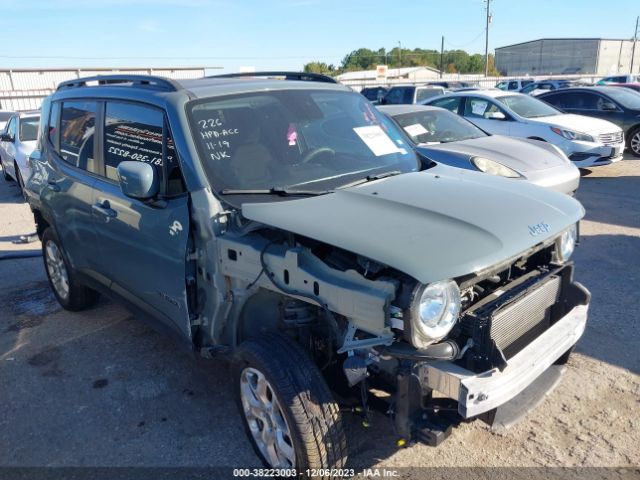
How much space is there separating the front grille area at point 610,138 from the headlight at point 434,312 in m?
9.24

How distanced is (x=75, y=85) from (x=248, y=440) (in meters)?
3.39

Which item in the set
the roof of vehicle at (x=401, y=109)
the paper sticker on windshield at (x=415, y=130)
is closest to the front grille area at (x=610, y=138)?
the roof of vehicle at (x=401, y=109)

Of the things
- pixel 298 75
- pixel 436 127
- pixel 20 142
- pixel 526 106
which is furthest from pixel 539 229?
pixel 20 142

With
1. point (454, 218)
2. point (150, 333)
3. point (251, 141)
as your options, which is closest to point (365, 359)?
point (454, 218)

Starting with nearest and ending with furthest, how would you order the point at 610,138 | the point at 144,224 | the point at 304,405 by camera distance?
the point at 304,405 < the point at 144,224 < the point at 610,138

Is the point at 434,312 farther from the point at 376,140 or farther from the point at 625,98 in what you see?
the point at 625,98

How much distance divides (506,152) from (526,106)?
4.28m

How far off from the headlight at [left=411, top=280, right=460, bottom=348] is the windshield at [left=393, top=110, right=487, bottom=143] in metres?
5.67

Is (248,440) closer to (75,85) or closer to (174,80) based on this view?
(174,80)

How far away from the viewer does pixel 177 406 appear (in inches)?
138

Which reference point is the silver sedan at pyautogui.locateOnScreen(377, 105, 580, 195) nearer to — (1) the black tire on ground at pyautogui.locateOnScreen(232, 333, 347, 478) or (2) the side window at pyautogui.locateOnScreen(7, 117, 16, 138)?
(1) the black tire on ground at pyautogui.locateOnScreen(232, 333, 347, 478)

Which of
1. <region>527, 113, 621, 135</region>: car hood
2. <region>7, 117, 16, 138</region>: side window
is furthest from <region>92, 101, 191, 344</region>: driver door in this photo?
<region>527, 113, 621, 135</region>: car hood

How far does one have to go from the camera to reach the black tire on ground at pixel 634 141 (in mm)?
12133

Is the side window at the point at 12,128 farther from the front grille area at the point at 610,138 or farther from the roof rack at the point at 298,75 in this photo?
the front grille area at the point at 610,138
